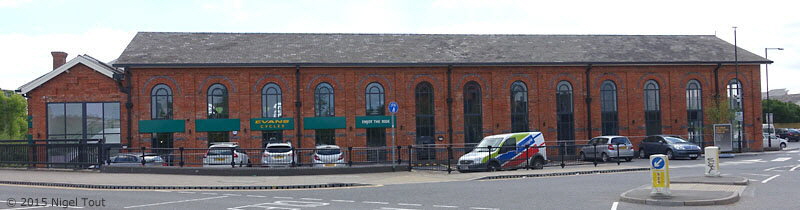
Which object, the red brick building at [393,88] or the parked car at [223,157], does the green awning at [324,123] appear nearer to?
the red brick building at [393,88]

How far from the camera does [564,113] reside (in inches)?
1624

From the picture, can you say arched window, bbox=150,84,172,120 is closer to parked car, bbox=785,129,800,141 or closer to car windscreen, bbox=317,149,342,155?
car windscreen, bbox=317,149,342,155

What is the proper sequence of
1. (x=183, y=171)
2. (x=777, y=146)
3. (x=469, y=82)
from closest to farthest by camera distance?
(x=183, y=171) < (x=469, y=82) < (x=777, y=146)

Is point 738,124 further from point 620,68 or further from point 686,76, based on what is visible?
point 620,68

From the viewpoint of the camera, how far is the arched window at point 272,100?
38.4m

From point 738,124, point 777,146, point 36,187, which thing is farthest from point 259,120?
point 777,146

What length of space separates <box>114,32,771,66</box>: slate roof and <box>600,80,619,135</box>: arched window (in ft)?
5.43

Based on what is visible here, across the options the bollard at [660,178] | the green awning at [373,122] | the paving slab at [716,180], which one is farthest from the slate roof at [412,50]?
the bollard at [660,178]

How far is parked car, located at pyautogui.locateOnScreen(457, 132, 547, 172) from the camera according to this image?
87.2ft

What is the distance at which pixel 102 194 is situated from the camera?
18.1 m

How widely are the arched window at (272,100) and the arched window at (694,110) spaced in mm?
23385

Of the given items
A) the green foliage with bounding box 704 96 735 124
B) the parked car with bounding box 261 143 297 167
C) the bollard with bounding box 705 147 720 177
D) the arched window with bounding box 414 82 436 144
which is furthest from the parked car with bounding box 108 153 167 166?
the green foliage with bounding box 704 96 735 124

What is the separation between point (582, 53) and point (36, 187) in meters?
30.4

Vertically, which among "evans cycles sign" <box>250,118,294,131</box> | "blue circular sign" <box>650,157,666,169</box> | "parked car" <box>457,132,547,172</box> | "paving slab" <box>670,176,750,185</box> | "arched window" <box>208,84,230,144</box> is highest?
"arched window" <box>208,84,230,144</box>
